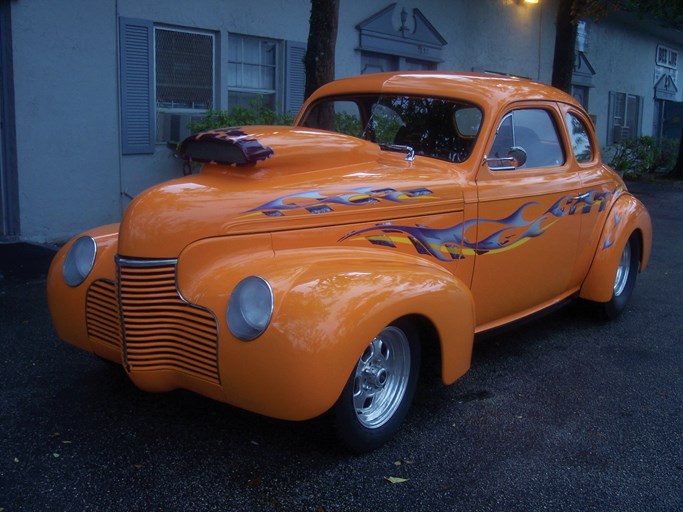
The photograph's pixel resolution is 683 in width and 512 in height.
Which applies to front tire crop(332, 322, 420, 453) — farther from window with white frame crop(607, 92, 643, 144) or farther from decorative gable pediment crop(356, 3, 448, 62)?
window with white frame crop(607, 92, 643, 144)

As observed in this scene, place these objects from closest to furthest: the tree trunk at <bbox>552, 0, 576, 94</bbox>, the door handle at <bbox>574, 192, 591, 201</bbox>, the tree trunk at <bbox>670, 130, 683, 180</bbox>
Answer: the door handle at <bbox>574, 192, 591, 201</bbox> < the tree trunk at <bbox>552, 0, 576, 94</bbox> < the tree trunk at <bbox>670, 130, 683, 180</bbox>

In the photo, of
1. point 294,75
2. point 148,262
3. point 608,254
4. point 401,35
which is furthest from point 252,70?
point 148,262

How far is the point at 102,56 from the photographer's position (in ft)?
26.3

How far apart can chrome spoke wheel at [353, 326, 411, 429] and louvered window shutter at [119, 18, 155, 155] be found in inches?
228

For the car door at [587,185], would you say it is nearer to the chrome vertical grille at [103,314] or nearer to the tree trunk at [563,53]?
the chrome vertical grille at [103,314]

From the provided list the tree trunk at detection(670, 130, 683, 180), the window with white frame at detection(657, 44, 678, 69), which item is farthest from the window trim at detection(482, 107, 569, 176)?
the window with white frame at detection(657, 44, 678, 69)

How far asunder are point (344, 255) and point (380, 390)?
695 millimetres

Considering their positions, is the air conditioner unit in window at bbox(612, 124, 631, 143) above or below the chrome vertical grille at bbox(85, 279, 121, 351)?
above

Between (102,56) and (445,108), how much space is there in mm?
5034

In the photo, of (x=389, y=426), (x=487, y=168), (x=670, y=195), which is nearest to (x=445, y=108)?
(x=487, y=168)

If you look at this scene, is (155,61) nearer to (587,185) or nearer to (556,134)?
(556,134)

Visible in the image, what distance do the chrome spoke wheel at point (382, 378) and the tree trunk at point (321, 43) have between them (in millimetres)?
4134

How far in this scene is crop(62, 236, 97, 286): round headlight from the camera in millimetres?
3652

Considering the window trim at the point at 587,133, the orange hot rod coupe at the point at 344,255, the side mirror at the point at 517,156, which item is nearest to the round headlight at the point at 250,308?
the orange hot rod coupe at the point at 344,255
